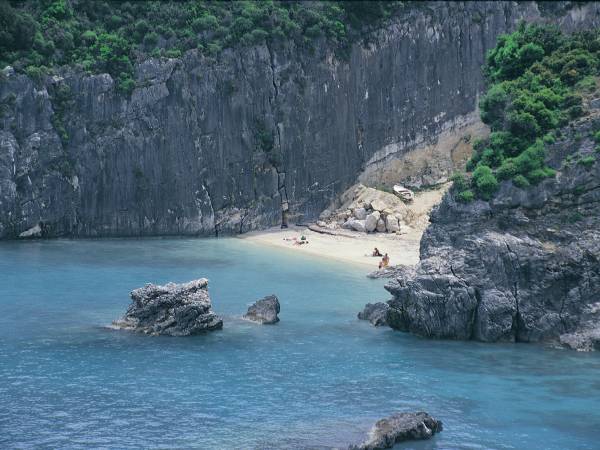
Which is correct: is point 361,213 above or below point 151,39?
below

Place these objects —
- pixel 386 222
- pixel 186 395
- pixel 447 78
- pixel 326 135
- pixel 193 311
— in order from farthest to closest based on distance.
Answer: pixel 447 78 < pixel 326 135 < pixel 386 222 < pixel 193 311 < pixel 186 395

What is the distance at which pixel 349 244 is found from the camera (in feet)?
286

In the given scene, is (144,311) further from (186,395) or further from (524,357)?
(524,357)

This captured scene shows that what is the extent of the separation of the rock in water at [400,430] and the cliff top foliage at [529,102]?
18242 mm

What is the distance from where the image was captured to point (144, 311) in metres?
54.8

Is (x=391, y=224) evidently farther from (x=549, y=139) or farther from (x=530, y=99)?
(x=549, y=139)

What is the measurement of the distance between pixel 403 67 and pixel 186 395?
6814 centimetres

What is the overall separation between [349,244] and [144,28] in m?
30.5

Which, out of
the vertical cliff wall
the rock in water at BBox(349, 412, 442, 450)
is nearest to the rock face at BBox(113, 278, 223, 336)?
the rock in water at BBox(349, 412, 442, 450)

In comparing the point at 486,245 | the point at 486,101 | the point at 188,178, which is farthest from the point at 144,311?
the point at 188,178

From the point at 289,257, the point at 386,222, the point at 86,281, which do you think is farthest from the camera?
the point at 386,222

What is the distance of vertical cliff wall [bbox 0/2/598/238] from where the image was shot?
88.4 meters

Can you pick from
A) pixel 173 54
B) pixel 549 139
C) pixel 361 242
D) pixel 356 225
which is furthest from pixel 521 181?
pixel 173 54

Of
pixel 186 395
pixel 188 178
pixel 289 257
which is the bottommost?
pixel 186 395
